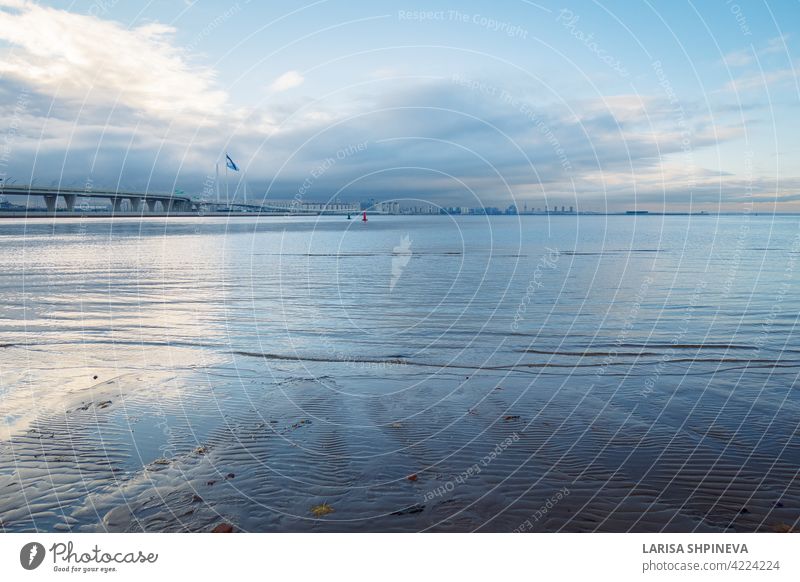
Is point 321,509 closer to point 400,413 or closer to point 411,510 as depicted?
point 411,510

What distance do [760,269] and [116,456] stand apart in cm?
4040

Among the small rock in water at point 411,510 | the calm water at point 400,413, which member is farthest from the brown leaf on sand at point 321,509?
the small rock in water at point 411,510

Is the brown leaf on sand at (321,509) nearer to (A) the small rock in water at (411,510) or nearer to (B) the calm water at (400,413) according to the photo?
(B) the calm water at (400,413)

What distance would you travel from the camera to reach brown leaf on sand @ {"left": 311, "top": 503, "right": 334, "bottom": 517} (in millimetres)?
7458

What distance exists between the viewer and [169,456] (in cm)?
928

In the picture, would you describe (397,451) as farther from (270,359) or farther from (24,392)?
(24,392)

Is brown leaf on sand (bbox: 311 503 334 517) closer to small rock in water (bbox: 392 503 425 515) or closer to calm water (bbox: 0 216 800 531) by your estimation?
calm water (bbox: 0 216 800 531)

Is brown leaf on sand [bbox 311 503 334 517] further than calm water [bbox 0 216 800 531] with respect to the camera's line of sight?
No

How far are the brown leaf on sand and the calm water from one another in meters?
0.03

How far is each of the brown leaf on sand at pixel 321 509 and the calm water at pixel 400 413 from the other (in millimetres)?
29

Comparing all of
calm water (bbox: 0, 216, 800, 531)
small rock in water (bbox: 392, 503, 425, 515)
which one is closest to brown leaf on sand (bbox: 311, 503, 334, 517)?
calm water (bbox: 0, 216, 800, 531)

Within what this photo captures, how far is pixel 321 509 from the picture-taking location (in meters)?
7.56

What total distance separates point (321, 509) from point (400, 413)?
403cm

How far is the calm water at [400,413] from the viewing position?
301 inches
